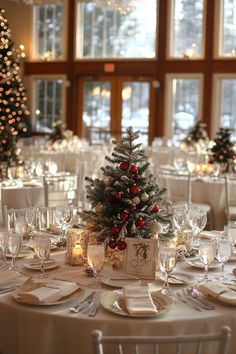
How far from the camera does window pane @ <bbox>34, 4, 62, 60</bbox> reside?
50.8 ft

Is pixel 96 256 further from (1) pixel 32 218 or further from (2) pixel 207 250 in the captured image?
(1) pixel 32 218

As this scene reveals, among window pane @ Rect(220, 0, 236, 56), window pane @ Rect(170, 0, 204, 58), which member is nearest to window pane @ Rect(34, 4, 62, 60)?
window pane @ Rect(170, 0, 204, 58)

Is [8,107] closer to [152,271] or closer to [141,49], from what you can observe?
[141,49]

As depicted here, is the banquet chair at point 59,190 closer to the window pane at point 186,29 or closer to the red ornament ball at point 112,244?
the red ornament ball at point 112,244

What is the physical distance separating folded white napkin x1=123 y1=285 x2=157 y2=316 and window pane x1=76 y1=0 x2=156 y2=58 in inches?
487

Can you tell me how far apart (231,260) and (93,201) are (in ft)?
2.88

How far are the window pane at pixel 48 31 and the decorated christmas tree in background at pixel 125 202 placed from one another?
12.6m

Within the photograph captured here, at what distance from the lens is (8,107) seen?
10.3 metres

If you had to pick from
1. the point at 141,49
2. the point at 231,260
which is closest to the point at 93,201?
the point at 231,260

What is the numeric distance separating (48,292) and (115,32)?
42.8 ft

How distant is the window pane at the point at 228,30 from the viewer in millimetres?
13820

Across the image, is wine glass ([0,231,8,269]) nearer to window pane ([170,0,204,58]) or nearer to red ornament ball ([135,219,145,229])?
red ornament ball ([135,219,145,229])

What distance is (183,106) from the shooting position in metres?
14.5

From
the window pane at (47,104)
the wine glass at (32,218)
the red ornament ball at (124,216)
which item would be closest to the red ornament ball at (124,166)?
the red ornament ball at (124,216)
